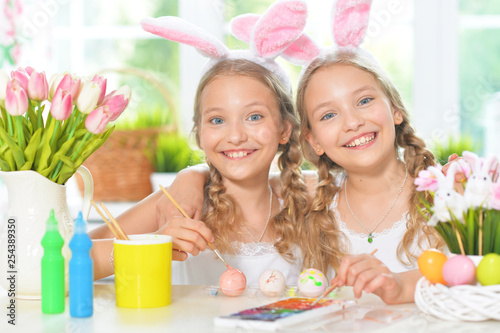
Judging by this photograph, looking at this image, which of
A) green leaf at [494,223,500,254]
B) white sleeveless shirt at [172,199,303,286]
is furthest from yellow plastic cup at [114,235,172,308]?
white sleeveless shirt at [172,199,303,286]

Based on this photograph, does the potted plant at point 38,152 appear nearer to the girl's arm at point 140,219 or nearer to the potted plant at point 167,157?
the girl's arm at point 140,219

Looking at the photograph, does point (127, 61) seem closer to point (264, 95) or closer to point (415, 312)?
point (264, 95)

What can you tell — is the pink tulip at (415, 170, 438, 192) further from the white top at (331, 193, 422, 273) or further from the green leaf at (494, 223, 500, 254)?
the white top at (331, 193, 422, 273)

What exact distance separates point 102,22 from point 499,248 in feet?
7.82

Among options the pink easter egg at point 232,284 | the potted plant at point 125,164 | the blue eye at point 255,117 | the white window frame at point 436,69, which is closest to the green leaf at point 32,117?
the pink easter egg at point 232,284

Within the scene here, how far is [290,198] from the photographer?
1748 mm

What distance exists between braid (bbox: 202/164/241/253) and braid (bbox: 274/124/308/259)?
0.12m

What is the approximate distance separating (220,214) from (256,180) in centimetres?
14

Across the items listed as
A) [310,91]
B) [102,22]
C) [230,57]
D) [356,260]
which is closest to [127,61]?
[102,22]

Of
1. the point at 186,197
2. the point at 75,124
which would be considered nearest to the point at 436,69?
the point at 186,197

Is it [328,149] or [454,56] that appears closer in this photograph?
[328,149]

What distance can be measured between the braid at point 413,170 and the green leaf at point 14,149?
0.93m

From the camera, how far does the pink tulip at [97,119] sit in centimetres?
109

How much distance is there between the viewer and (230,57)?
175 cm
